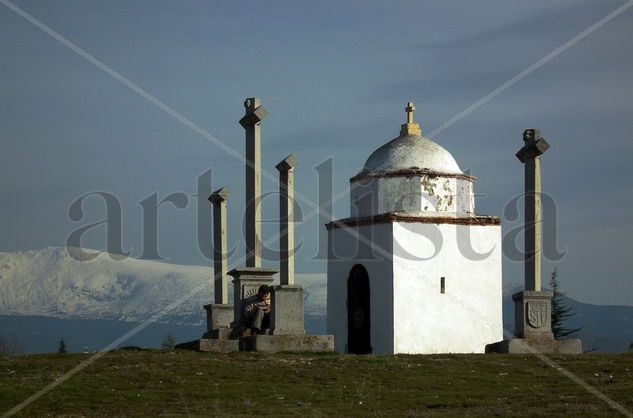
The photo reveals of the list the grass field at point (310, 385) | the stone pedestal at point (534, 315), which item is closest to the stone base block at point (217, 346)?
the grass field at point (310, 385)

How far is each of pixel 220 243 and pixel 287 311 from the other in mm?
7266

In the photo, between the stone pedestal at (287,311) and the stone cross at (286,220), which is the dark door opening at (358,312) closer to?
the stone cross at (286,220)

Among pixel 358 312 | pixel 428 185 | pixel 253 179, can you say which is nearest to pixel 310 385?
pixel 253 179

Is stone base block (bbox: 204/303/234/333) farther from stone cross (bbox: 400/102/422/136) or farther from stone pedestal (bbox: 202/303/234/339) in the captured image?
stone cross (bbox: 400/102/422/136)

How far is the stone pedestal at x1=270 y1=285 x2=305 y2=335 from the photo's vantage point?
29.6 meters

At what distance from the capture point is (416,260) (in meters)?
36.5

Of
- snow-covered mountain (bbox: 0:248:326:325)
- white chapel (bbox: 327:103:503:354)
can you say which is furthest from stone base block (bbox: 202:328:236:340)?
snow-covered mountain (bbox: 0:248:326:325)

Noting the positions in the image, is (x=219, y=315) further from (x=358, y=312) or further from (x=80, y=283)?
(x=80, y=283)

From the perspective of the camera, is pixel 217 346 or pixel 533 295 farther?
pixel 533 295

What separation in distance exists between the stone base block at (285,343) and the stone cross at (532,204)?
521cm

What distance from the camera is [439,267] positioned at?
120 feet

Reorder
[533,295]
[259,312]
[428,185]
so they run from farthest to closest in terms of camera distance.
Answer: [428,185] < [533,295] < [259,312]

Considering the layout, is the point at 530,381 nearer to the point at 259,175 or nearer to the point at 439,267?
the point at 259,175

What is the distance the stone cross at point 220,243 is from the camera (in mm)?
36594
